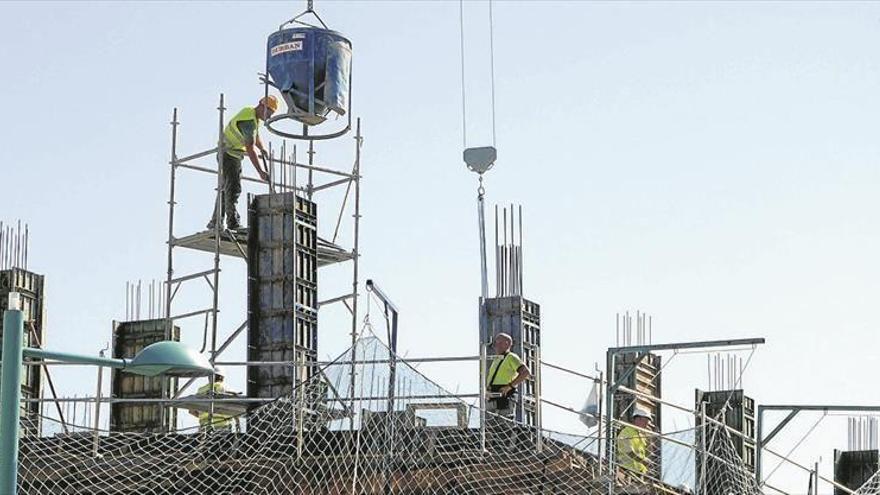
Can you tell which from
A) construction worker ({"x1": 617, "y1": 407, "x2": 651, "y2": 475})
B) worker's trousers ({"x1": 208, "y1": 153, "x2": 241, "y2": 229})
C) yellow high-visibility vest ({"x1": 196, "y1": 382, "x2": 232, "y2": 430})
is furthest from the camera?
worker's trousers ({"x1": 208, "y1": 153, "x2": 241, "y2": 229})

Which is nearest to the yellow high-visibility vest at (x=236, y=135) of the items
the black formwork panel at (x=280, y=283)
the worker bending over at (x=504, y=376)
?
the black formwork panel at (x=280, y=283)

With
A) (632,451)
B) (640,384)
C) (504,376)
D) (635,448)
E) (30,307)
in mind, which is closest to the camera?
(504,376)

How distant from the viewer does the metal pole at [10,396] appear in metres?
19.0

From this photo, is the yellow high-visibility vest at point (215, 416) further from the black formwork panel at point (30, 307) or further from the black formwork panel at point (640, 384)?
the black formwork panel at point (640, 384)

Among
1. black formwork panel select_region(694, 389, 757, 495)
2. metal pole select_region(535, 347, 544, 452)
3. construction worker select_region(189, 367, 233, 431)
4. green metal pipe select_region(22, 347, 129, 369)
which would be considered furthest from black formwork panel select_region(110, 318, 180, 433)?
green metal pipe select_region(22, 347, 129, 369)

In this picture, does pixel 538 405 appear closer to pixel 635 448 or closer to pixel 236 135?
pixel 635 448

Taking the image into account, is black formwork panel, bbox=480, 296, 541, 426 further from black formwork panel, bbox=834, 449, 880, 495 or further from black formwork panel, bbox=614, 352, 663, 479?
black formwork panel, bbox=834, 449, 880, 495

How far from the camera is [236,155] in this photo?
3703cm

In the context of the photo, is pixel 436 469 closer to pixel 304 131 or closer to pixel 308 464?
pixel 308 464

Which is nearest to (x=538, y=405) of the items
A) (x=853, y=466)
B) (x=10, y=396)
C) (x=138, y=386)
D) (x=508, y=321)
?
(x=508, y=321)

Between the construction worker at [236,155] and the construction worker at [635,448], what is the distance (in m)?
8.57

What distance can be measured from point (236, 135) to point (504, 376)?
8951 millimetres

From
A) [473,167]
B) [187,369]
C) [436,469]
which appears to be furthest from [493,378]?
[187,369]

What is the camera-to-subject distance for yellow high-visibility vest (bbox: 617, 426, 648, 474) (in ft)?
99.2
